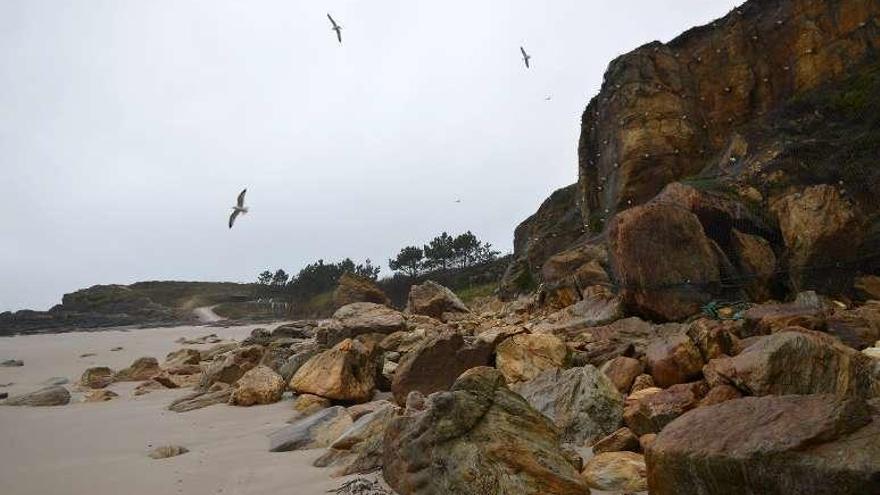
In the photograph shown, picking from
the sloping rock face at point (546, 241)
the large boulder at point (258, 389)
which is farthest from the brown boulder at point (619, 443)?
the sloping rock face at point (546, 241)

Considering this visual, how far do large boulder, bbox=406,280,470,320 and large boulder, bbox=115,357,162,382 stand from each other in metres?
7.35

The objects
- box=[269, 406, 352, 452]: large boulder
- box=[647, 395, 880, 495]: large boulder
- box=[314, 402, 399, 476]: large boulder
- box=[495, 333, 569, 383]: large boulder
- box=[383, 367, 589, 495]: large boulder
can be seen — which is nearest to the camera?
box=[647, 395, 880, 495]: large boulder

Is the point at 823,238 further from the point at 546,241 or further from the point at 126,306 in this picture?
the point at 126,306

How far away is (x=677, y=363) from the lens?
4.75 meters

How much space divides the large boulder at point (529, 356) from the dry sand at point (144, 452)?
2.50 meters

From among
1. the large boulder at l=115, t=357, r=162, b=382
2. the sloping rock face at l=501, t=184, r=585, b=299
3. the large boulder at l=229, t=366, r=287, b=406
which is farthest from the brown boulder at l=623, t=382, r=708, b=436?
the sloping rock face at l=501, t=184, r=585, b=299

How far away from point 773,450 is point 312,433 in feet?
12.6

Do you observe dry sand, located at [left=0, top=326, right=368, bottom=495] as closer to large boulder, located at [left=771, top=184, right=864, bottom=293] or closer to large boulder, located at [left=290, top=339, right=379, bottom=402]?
large boulder, located at [left=290, top=339, right=379, bottom=402]

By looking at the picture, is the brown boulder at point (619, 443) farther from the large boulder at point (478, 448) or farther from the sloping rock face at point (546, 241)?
the sloping rock face at point (546, 241)

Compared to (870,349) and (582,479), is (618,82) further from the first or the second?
(582,479)

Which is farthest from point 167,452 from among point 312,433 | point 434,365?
point 434,365

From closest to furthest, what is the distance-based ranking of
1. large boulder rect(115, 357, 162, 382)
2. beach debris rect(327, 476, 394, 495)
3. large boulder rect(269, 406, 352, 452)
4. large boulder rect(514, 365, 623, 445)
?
beach debris rect(327, 476, 394, 495), large boulder rect(514, 365, 623, 445), large boulder rect(269, 406, 352, 452), large boulder rect(115, 357, 162, 382)

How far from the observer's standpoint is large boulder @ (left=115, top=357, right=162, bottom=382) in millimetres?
11383

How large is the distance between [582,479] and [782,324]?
3622 millimetres
